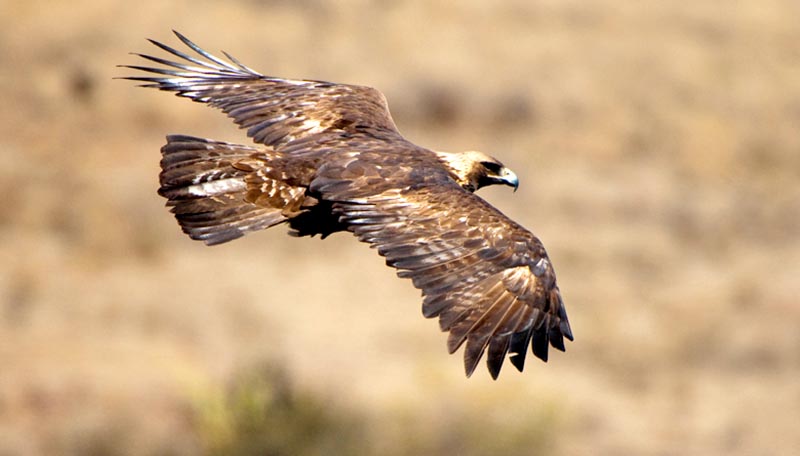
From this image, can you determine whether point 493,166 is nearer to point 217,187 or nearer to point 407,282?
point 217,187

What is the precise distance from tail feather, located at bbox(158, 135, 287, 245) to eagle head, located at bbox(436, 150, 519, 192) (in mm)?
1200

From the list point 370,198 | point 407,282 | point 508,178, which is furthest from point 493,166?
point 407,282

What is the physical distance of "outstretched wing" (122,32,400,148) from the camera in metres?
10.5

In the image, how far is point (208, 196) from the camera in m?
9.62

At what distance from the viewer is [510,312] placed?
28.5 feet

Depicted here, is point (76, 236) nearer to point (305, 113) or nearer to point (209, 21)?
point (209, 21)

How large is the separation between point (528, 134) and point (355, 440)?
347 inches

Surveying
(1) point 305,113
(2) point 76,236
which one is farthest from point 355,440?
(1) point 305,113

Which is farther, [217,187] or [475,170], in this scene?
[475,170]

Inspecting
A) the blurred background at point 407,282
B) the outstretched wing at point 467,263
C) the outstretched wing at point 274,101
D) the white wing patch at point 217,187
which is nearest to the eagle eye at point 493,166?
the outstretched wing at point 274,101

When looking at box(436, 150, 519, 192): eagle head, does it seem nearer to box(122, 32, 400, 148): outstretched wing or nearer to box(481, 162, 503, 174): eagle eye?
box(481, 162, 503, 174): eagle eye

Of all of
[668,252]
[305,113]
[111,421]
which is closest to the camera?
[305,113]

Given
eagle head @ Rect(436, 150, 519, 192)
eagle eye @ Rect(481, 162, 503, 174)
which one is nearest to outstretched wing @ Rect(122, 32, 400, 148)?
eagle head @ Rect(436, 150, 519, 192)

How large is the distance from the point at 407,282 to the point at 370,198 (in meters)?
15.7
